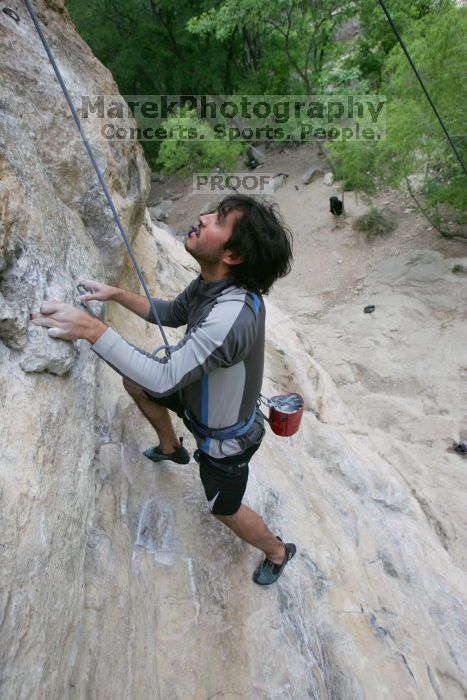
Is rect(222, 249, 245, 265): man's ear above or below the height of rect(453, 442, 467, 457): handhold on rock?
above

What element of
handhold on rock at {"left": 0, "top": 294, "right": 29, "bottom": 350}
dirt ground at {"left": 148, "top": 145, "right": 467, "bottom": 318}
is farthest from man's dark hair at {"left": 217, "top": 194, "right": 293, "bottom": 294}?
dirt ground at {"left": 148, "top": 145, "right": 467, "bottom": 318}

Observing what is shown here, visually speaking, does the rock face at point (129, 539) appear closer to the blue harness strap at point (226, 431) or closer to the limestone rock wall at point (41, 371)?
the limestone rock wall at point (41, 371)

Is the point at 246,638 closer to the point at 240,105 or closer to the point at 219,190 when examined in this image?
the point at 219,190

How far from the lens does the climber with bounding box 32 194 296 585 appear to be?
6.18ft

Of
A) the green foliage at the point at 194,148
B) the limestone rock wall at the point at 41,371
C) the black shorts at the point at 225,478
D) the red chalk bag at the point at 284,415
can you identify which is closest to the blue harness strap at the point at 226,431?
the black shorts at the point at 225,478

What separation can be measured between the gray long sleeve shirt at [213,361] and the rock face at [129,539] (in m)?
0.39

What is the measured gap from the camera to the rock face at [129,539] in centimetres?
176

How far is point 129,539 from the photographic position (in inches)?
95.1

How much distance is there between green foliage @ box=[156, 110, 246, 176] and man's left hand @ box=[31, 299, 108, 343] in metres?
13.2

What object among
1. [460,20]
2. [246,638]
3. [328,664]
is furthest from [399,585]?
[460,20]

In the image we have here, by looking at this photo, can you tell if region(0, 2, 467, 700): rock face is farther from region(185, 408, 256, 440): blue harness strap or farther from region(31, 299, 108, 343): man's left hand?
region(185, 408, 256, 440): blue harness strap

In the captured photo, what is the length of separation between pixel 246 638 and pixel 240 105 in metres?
18.6

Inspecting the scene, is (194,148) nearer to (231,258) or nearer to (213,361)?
(231,258)

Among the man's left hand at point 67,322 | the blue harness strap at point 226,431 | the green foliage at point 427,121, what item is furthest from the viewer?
the green foliage at point 427,121
